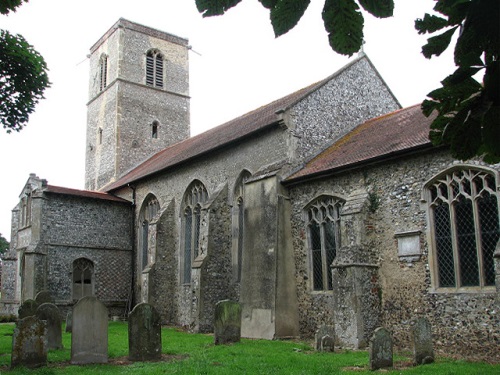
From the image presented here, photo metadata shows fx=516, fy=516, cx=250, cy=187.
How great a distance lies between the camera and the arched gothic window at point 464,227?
36.9 ft

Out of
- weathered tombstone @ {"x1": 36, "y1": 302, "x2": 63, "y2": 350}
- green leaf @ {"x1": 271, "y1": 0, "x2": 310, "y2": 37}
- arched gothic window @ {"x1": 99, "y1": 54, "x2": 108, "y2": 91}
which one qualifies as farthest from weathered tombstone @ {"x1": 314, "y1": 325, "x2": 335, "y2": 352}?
arched gothic window @ {"x1": 99, "y1": 54, "x2": 108, "y2": 91}

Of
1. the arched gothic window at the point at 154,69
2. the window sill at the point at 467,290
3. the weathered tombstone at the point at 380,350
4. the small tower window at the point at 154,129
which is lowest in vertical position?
the weathered tombstone at the point at 380,350

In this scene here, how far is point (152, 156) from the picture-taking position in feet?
95.2

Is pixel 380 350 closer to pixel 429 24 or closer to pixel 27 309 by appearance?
pixel 429 24

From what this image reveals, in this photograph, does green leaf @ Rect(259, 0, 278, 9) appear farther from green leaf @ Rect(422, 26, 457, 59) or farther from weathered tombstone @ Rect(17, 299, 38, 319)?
weathered tombstone @ Rect(17, 299, 38, 319)

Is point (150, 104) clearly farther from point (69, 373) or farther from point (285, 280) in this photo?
point (69, 373)

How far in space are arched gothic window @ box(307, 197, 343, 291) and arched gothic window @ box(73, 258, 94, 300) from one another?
11.0 metres

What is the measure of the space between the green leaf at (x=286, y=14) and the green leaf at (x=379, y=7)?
0.26 m

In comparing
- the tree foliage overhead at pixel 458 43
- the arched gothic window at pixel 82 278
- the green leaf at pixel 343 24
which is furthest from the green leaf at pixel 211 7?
the arched gothic window at pixel 82 278

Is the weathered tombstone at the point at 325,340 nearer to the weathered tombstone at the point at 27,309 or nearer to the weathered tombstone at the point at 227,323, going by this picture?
the weathered tombstone at the point at 227,323

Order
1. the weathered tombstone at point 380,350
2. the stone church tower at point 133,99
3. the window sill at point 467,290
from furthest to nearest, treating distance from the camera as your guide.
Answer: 1. the stone church tower at point 133,99
2. the window sill at point 467,290
3. the weathered tombstone at point 380,350

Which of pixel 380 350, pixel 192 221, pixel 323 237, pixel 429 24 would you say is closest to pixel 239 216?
pixel 192 221

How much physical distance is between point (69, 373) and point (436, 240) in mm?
8450

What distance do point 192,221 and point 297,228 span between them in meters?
6.13
